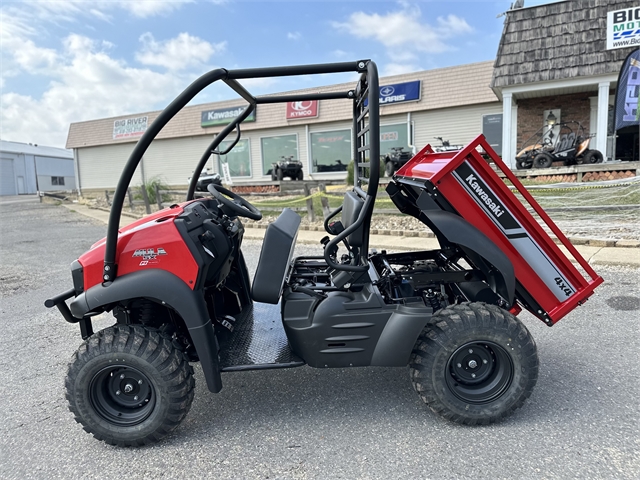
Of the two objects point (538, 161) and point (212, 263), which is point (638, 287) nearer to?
point (212, 263)

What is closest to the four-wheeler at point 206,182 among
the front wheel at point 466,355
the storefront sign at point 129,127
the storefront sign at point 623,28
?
the front wheel at point 466,355

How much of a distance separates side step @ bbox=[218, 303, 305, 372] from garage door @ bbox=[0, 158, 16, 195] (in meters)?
56.0

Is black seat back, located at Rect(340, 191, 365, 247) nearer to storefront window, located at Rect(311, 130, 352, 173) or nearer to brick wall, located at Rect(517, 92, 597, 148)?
brick wall, located at Rect(517, 92, 597, 148)

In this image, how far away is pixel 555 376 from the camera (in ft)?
10.4

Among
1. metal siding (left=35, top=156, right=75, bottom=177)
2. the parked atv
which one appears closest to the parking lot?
the parked atv

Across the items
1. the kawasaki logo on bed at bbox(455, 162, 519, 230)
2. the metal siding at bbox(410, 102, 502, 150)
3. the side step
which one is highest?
the metal siding at bbox(410, 102, 502, 150)

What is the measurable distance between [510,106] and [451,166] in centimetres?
1332

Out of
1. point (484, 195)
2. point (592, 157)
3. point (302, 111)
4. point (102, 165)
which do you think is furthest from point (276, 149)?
point (484, 195)

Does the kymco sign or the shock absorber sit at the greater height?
the kymco sign

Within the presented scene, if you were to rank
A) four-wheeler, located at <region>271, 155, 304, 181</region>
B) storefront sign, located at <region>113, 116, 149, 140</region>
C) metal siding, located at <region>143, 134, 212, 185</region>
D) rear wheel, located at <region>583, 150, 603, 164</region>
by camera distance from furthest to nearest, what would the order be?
storefront sign, located at <region>113, 116, 149, 140</region>, metal siding, located at <region>143, 134, 212, 185</region>, four-wheeler, located at <region>271, 155, 304, 181</region>, rear wheel, located at <region>583, 150, 603, 164</region>

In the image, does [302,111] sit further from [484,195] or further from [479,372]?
[479,372]

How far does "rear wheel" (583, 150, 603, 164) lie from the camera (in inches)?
516

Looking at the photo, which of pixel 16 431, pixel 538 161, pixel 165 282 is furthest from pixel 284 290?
pixel 538 161

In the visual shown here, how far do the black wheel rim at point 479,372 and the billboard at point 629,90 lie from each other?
1233 centimetres
